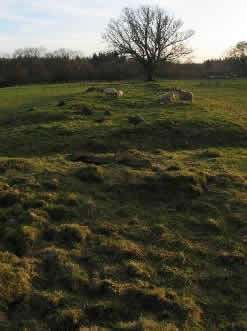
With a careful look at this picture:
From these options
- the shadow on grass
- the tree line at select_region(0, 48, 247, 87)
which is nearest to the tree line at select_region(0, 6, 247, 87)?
the tree line at select_region(0, 48, 247, 87)

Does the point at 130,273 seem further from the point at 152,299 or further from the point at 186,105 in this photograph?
the point at 186,105

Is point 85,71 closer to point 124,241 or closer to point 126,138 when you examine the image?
point 126,138

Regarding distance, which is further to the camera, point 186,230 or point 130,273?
point 186,230

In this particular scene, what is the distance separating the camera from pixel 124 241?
666cm

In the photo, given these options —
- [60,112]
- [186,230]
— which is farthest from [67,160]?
[60,112]

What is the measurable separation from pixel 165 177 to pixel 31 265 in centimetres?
459

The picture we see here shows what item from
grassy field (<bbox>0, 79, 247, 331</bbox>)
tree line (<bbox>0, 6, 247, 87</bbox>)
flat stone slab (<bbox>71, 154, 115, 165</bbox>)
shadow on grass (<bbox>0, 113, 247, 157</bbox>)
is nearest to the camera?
grassy field (<bbox>0, 79, 247, 331</bbox>)

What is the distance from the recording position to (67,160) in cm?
1119

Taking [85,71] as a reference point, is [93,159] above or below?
below

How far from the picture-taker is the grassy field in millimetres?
4863

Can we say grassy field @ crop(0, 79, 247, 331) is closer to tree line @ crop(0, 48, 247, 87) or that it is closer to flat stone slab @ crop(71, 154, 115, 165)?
flat stone slab @ crop(71, 154, 115, 165)

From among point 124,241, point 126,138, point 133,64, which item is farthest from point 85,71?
point 124,241

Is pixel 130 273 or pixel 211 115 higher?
pixel 211 115

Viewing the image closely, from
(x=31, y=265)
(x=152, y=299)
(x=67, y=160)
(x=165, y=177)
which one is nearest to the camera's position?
(x=152, y=299)
